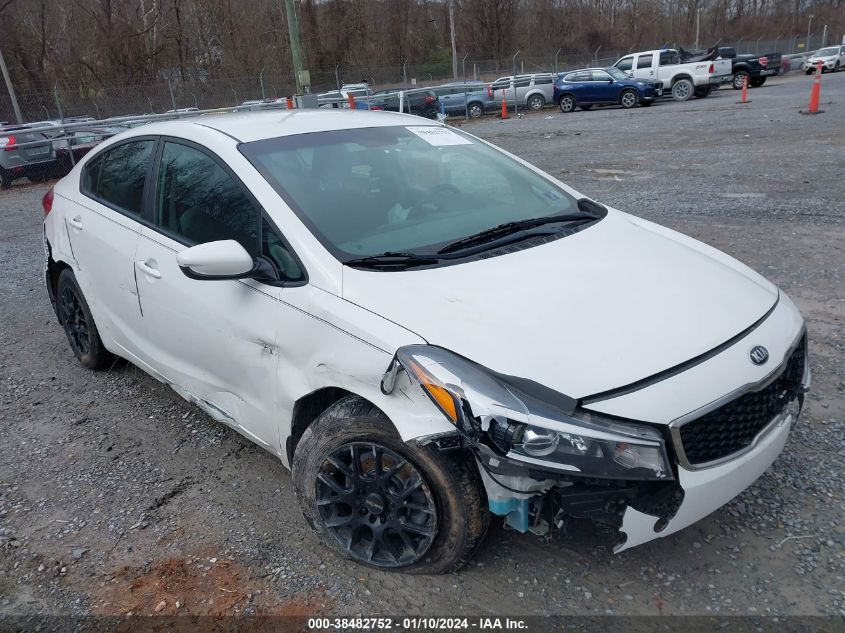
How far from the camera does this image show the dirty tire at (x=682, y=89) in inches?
941

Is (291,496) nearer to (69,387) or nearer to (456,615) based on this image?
(456,615)

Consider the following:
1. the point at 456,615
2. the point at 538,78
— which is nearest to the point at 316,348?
the point at 456,615

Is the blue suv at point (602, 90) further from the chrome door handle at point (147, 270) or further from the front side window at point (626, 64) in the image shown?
the chrome door handle at point (147, 270)

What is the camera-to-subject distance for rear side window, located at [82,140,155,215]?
12.1 ft

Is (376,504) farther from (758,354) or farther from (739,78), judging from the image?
(739,78)

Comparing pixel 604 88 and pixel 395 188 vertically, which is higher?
pixel 395 188

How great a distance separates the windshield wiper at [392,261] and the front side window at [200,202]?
1.63ft

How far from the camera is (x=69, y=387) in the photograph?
4.44m

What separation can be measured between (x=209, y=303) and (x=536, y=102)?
80.2ft

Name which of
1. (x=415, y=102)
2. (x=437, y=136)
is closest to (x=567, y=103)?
(x=415, y=102)

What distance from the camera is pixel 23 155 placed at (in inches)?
580

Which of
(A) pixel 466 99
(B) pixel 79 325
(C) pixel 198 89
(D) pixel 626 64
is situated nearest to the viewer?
(B) pixel 79 325

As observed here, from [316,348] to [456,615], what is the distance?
3.56 ft

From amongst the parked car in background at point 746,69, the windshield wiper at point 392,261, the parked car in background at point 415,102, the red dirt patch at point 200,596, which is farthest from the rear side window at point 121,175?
the parked car in background at point 746,69
